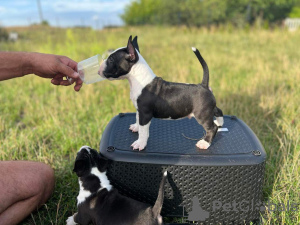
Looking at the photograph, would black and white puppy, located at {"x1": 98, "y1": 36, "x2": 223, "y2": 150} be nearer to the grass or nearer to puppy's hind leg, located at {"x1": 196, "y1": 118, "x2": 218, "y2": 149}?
puppy's hind leg, located at {"x1": 196, "y1": 118, "x2": 218, "y2": 149}

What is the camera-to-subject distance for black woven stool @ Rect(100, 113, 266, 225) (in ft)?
6.31

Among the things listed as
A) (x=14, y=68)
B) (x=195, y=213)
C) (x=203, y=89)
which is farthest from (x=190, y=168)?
(x=14, y=68)

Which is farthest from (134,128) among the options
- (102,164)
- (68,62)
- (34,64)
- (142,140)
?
(34,64)

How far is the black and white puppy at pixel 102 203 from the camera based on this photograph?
1723 millimetres

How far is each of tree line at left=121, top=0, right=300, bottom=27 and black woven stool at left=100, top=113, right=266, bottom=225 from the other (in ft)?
61.6

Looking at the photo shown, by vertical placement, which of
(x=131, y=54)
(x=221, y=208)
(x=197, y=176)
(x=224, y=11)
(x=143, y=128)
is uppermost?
(x=224, y=11)

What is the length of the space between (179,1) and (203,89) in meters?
23.9

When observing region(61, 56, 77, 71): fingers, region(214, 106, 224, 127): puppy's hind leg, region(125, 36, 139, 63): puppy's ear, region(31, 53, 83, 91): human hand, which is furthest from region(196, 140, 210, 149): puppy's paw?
region(61, 56, 77, 71): fingers

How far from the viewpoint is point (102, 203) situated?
1.83 m

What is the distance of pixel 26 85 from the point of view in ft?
18.3

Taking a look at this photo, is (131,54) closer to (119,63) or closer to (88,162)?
(119,63)

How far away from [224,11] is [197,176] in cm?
2102

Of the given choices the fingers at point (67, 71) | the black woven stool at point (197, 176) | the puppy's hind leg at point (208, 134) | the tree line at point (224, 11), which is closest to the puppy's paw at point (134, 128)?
the black woven stool at point (197, 176)

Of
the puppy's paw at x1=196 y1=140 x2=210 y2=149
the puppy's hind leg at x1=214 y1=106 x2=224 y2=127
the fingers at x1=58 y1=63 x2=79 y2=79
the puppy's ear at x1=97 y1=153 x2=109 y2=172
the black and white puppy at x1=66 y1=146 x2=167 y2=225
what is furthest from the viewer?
the fingers at x1=58 y1=63 x2=79 y2=79
